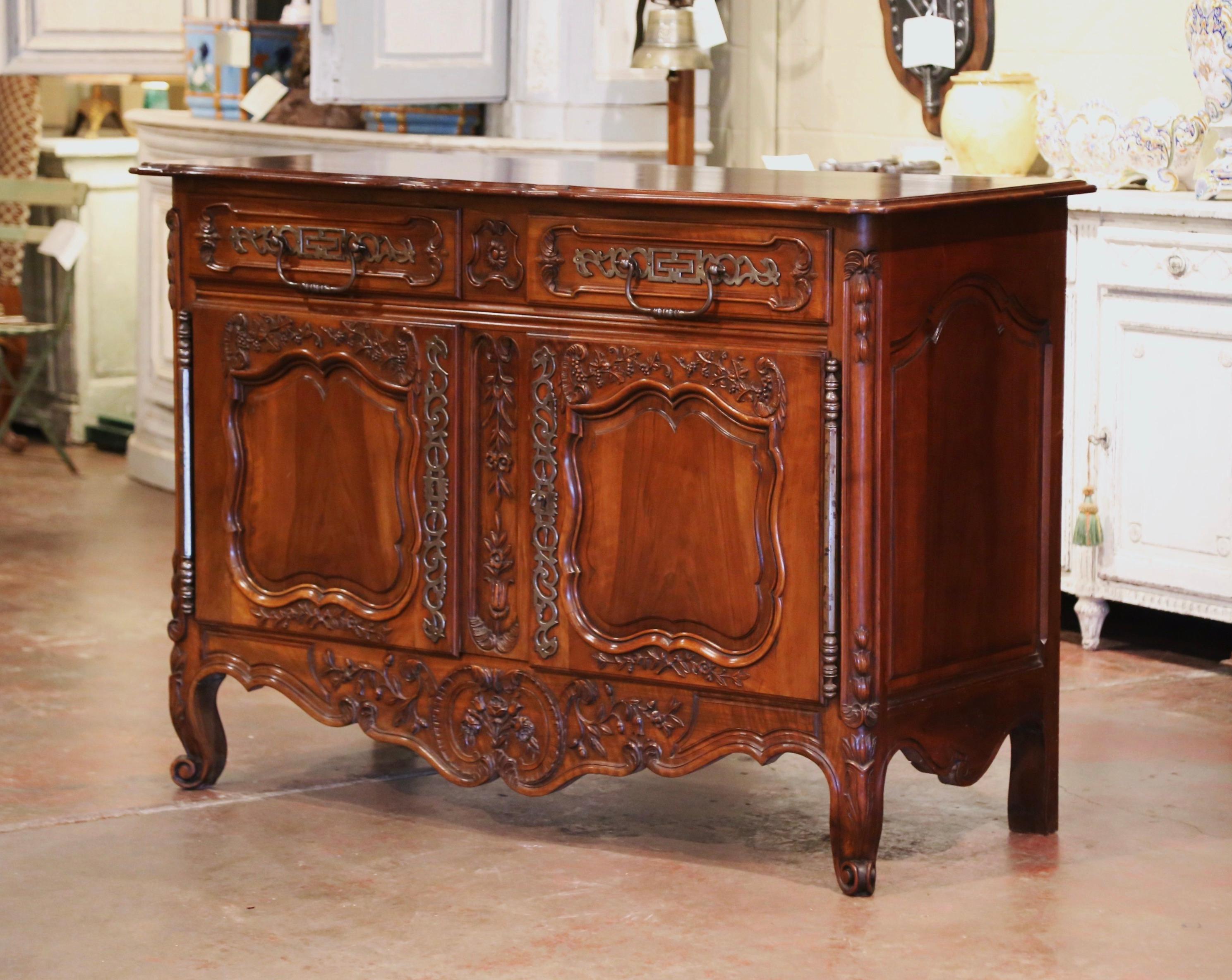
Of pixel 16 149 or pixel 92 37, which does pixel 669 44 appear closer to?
pixel 92 37

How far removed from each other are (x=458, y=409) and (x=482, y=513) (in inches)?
7.3

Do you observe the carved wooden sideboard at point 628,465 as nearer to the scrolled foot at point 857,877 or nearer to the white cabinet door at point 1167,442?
the scrolled foot at point 857,877

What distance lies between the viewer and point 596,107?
5.82 meters

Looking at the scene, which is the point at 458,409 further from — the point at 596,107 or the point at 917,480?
the point at 596,107

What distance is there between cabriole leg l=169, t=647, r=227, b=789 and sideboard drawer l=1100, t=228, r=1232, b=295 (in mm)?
2362

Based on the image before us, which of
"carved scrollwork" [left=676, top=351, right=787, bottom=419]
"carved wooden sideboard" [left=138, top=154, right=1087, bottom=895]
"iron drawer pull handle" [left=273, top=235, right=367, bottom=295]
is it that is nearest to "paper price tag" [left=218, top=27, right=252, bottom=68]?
"carved wooden sideboard" [left=138, top=154, right=1087, bottom=895]

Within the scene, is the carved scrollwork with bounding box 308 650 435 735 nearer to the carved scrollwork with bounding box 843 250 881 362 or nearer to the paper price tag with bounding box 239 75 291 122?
the carved scrollwork with bounding box 843 250 881 362

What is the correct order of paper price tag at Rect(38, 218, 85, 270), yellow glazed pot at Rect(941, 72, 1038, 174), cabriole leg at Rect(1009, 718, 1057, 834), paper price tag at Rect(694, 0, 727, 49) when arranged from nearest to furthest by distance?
cabriole leg at Rect(1009, 718, 1057, 834)
yellow glazed pot at Rect(941, 72, 1038, 174)
paper price tag at Rect(694, 0, 727, 49)
paper price tag at Rect(38, 218, 85, 270)

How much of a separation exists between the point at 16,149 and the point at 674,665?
5225 millimetres

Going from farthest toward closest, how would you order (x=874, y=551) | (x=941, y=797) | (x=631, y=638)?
(x=941, y=797) < (x=631, y=638) < (x=874, y=551)

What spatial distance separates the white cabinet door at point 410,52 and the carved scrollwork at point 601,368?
2455 mm

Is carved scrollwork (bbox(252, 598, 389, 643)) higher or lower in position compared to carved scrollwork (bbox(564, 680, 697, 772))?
higher

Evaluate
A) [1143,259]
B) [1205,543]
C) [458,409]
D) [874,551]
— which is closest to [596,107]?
[1143,259]

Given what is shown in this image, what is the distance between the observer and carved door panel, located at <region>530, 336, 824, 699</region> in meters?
3.13
